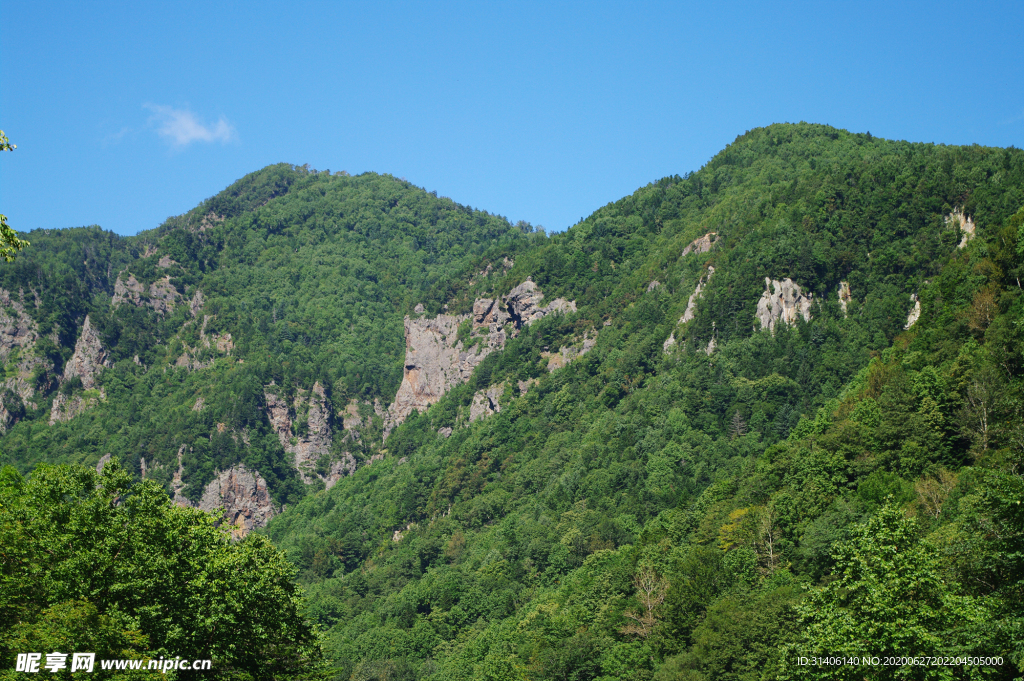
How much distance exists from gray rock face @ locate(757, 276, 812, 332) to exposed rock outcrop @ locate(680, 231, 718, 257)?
28149mm

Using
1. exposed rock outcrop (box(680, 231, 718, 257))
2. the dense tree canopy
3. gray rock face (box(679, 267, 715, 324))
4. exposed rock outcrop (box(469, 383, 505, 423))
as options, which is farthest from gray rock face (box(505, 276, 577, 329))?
the dense tree canopy

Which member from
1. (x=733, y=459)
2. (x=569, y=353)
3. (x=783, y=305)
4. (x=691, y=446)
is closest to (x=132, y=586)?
(x=733, y=459)

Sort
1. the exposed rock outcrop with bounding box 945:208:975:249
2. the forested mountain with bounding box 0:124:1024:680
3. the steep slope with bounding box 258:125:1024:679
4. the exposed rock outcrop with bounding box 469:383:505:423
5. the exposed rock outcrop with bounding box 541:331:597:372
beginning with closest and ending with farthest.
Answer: the forested mountain with bounding box 0:124:1024:680, the steep slope with bounding box 258:125:1024:679, the exposed rock outcrop with bounding box 945:208:975:249, the exposed rock outcrop with bounding box 541:331:597:372, the exposed rock outcrop with bounding box 469:383:505:423

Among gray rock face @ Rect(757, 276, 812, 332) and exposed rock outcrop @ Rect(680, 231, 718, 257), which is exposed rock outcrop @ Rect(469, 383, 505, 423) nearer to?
exposed rock outcrop @ Rect(680, 231, 718, 257)

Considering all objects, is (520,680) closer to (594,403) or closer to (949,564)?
(949,564)

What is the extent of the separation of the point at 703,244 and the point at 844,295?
36.8m

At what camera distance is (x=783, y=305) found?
131250 millimetres

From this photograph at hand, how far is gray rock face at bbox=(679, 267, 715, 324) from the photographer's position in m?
142

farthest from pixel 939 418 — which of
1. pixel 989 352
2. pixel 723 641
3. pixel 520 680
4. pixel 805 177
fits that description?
pixel 805 177

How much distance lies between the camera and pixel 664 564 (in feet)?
246

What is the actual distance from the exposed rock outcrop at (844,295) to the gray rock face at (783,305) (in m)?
4.14

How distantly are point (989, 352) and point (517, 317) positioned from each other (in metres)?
138

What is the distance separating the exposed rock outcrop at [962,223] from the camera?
11950cm

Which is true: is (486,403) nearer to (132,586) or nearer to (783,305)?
(783,305)
